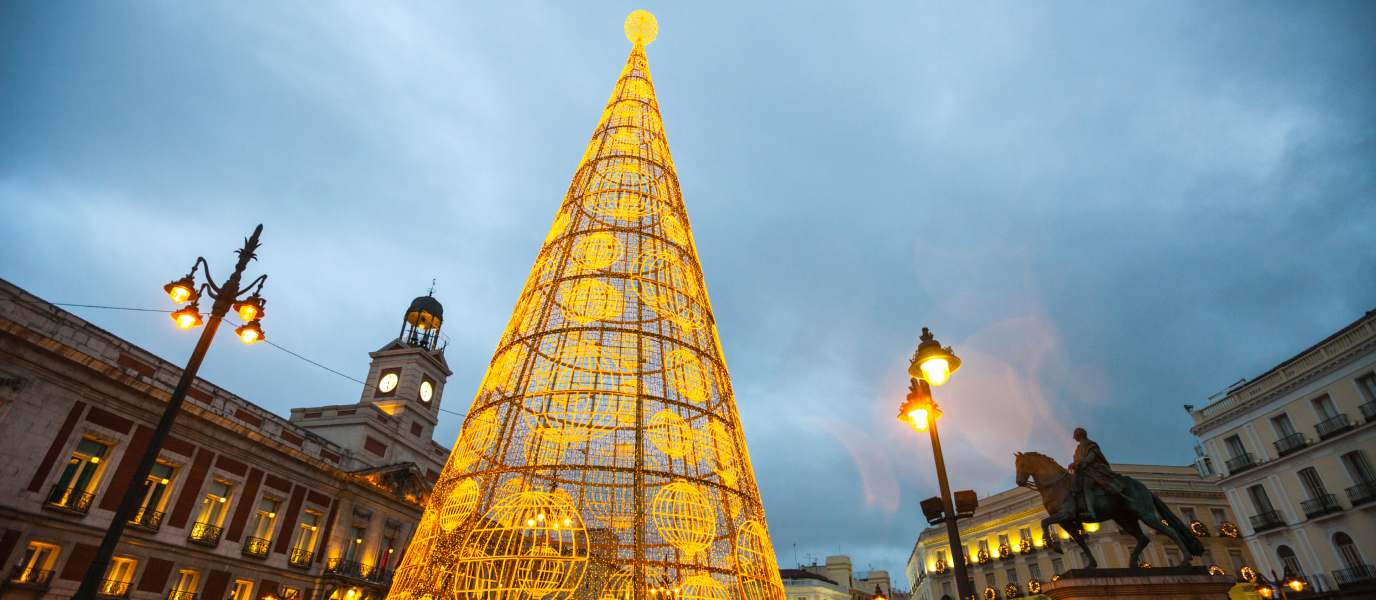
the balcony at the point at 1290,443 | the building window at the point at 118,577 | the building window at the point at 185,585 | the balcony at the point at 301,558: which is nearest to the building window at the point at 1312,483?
the balcony at the point at 1290,443

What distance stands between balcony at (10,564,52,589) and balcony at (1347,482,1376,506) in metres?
43.6

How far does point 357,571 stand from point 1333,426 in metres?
42.0

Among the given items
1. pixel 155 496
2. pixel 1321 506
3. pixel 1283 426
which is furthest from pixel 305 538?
pixel 1283 426

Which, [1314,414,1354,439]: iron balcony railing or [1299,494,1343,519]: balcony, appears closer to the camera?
[1314,414,1354,439]: iron balcony railing

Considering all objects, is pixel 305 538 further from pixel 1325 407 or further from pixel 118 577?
pixel 1325 407

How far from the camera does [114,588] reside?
1994 centimetres

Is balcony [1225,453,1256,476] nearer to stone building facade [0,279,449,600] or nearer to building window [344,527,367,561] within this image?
stone building facade [0,279,449,600]

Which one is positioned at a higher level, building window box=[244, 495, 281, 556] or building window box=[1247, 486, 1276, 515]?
building window box=[1247, 486, 1276, 515]

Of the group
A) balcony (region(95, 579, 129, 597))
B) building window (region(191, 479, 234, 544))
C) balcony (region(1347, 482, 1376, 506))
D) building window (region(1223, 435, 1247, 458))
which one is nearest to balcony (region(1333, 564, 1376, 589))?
balcony (region(1347, 482, 1376, 506))

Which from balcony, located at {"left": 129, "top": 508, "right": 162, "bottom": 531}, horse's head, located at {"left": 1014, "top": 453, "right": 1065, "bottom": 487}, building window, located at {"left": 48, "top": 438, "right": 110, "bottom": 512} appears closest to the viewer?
horse's head, located at {"left": 1014, "top": 453, "right": 1065, "bottom": 487}

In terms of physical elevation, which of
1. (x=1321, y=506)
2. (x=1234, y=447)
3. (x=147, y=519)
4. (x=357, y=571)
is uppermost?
(x=1234, y=447)

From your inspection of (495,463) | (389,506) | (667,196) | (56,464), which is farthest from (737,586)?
(389,506)

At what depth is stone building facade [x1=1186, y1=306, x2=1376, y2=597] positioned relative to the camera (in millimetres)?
23250

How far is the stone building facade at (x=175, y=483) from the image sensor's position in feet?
59.2
